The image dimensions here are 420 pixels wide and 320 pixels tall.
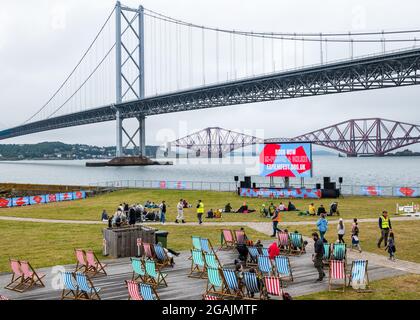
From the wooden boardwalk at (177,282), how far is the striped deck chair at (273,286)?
1175mm

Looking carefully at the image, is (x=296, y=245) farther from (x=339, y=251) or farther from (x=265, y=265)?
(x=265, y=265)

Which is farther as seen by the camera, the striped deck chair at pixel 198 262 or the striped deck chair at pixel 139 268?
the striped deck chair at pixel 198 262

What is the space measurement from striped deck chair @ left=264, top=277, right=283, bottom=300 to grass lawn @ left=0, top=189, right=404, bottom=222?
611 inches

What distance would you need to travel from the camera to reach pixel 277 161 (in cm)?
4006

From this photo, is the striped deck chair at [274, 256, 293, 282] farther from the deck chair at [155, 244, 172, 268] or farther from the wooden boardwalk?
the deck chair at [155, 244, 172, 268]

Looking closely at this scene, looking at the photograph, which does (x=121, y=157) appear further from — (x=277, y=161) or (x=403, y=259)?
(x=403, y=259)

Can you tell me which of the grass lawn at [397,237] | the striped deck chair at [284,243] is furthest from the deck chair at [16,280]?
the grass lawn at [397,237]

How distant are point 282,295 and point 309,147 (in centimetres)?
2994

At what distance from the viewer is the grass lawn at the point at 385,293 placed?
1145 centimetres

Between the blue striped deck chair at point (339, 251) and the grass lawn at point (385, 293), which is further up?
the blue striped deck chair at point (339, 251)

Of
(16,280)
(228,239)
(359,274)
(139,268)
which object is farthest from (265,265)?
(16,280)

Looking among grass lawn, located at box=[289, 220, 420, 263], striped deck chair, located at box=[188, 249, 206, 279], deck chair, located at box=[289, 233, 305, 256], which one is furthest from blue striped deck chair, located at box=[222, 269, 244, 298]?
grass lawn, located at box=[289, 220, 420, 263]

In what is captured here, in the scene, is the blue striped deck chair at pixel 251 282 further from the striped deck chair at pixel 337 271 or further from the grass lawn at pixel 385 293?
the striped deck chair at pixel 337 271
